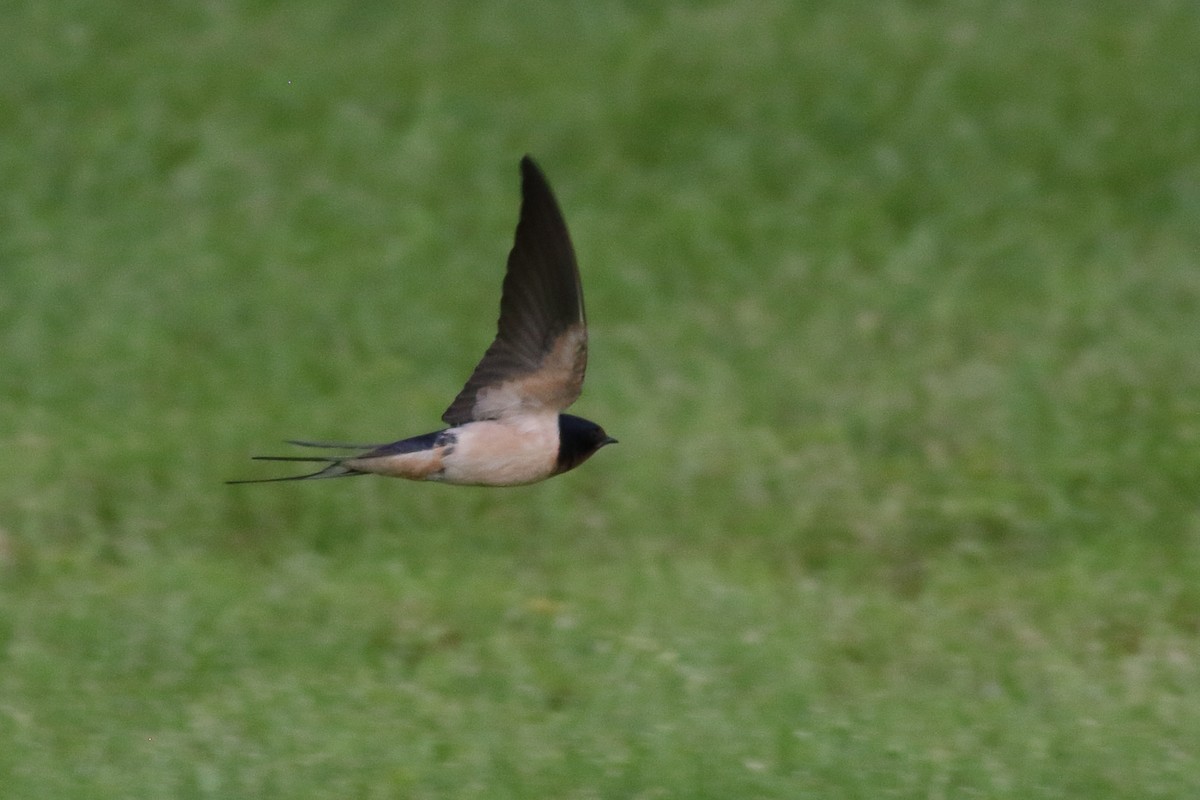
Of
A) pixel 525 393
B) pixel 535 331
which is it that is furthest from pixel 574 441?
pixel 535 331

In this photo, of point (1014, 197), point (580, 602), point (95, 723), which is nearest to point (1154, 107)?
point (1014, 197)

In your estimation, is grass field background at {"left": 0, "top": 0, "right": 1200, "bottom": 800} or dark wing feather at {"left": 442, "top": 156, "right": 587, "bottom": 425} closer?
dark wing feather at {"left": 442, "top": 156, "right": 587, "bottom": 425}

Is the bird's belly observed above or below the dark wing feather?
below

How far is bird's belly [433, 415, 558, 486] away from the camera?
5.20 metres

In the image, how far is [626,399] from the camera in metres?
10.3

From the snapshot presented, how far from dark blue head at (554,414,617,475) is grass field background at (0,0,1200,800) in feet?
4.48

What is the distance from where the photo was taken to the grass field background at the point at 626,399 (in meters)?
6.91

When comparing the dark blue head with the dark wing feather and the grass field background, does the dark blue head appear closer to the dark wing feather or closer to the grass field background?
the dark wing feather

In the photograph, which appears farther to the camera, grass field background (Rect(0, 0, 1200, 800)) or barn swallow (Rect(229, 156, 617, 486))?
grass field background (Rect(0, 0, 1200, 800))

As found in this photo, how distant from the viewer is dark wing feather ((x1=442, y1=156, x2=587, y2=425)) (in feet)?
17.2

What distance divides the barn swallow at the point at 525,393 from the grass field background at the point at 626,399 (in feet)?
4.60

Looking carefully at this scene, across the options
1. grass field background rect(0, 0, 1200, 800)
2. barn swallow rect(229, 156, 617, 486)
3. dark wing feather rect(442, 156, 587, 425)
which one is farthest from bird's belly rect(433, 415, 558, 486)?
grass field background rect(0, 0, 1200, 800)

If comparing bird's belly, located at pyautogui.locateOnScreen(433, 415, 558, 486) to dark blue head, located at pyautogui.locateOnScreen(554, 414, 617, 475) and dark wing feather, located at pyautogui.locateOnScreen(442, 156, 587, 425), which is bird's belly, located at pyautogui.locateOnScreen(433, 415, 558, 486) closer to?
dark blue head, located at pyautogui.locateOnScreen(554, 414, 617, 475)

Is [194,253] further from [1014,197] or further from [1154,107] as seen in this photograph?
[1154,107]
